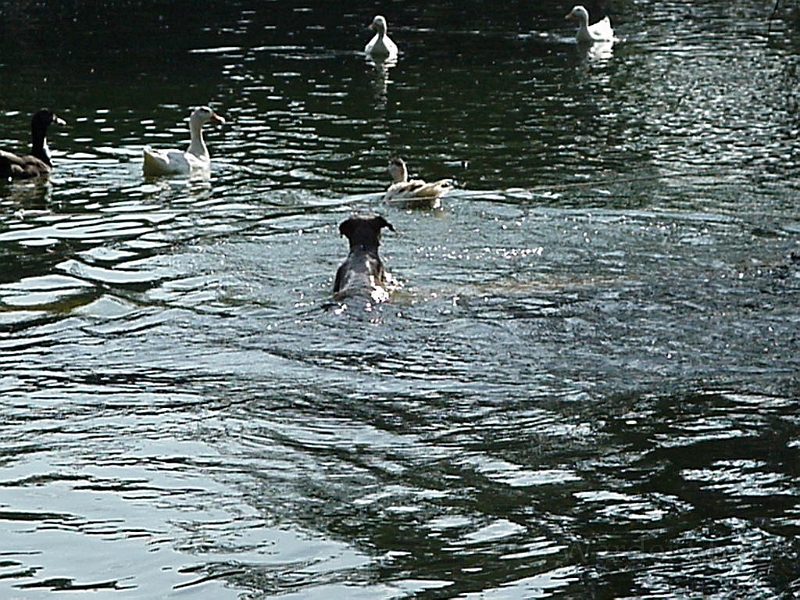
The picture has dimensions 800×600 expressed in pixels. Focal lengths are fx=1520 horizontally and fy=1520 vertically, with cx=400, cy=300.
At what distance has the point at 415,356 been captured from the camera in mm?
11805

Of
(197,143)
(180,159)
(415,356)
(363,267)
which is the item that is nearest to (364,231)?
(363,267)

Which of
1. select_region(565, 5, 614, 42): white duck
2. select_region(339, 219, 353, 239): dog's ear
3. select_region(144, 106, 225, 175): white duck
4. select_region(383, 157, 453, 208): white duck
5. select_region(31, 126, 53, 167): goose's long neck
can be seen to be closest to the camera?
select_region(339, 219, 353, 239): dog's ear

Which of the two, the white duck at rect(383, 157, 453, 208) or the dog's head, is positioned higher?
the dog's head

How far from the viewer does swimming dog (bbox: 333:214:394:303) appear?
13492 millimetres

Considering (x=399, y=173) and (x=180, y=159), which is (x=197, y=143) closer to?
(x=180, y=159)

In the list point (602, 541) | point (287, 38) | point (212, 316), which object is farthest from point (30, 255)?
point (287, 38)

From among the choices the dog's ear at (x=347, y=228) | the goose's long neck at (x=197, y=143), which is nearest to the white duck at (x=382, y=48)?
the goose's long neck at (x=197, y=143)

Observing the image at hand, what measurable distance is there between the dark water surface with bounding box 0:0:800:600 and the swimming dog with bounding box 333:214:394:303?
0.24 meters

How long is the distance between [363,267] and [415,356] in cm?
223

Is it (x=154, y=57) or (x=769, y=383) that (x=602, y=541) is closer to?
(x=769, y=383)

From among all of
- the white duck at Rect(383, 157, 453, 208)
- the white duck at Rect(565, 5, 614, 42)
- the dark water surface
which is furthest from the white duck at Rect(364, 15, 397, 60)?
the white duck at Rect(383, 157, 453, 208)

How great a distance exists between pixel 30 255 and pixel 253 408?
6.43 m

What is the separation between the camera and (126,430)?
1016 centimetres

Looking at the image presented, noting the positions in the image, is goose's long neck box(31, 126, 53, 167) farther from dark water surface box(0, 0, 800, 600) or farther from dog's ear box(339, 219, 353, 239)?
dog's ear box(339, 219, 353, 239)
